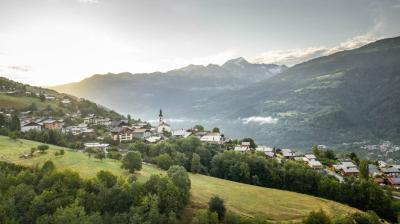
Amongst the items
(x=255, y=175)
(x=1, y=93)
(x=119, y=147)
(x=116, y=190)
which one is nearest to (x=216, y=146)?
(x=255, y=175)

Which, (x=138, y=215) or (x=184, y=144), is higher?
(x=184, y=144)

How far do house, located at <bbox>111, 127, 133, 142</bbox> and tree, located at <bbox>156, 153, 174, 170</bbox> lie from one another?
1331 inches

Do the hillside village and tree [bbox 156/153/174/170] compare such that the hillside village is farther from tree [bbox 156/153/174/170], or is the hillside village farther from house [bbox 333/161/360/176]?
tree [bbox 156/153/174/170]

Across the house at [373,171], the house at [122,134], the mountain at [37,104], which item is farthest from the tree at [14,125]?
the house at [373,171]

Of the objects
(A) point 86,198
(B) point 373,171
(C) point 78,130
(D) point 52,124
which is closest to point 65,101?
(D) point 52,124

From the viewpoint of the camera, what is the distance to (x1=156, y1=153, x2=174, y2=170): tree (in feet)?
293

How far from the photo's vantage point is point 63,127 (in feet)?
430

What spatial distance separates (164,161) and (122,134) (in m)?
39.4

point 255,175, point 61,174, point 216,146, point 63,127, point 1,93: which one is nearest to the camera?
point 61,174

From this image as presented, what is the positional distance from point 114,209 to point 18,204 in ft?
52.5

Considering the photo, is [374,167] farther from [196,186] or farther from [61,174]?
[61,174]

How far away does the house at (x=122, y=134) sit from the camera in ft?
399

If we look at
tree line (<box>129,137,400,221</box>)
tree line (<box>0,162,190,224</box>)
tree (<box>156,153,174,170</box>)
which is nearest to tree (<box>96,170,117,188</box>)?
tree line (<box>0,162,190,224</box>)

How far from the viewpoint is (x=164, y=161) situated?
294 ft
